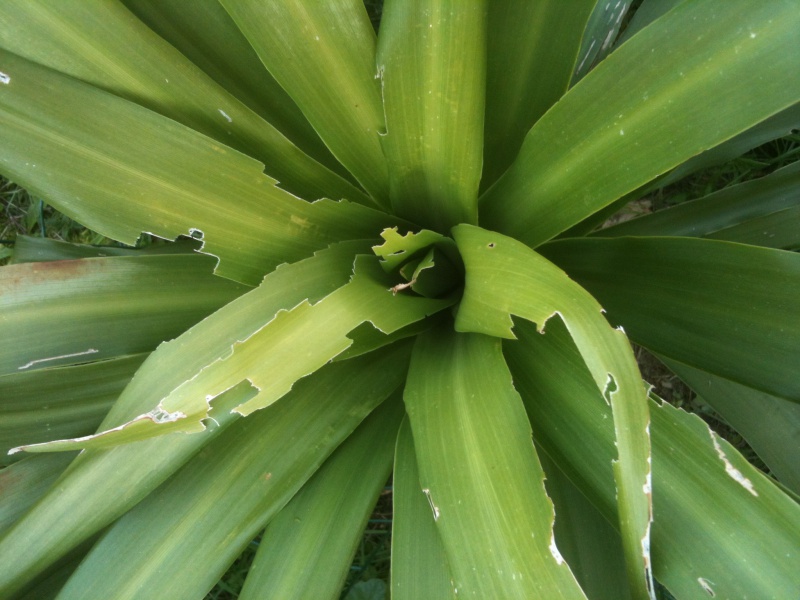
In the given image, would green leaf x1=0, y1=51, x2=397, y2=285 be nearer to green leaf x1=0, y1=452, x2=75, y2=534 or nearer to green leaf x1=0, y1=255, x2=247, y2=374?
green leaf x1=0, y1=255, x2=247, y2=374

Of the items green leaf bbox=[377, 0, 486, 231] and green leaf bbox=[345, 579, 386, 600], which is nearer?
green leaf bbox=[377, 0, 486, 231]

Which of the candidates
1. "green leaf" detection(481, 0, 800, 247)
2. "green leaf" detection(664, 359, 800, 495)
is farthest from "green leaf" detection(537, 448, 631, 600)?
"green leaf" detection(481, 0, 800, 247)

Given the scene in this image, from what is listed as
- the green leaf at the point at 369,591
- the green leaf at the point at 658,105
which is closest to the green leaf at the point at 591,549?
the green leaf at the point at 658,105

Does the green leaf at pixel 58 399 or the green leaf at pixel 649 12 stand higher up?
the green leaf at pixel 649 12

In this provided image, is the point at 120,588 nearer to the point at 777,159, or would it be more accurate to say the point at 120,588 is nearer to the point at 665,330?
the point at 665,330

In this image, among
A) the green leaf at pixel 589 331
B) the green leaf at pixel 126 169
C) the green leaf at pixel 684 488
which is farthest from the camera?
the green leaf at pixel 126 169

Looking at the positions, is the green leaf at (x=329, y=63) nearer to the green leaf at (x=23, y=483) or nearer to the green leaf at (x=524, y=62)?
the green leaf at (x=524, y=62)

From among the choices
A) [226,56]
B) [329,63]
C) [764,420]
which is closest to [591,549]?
[764,420]
